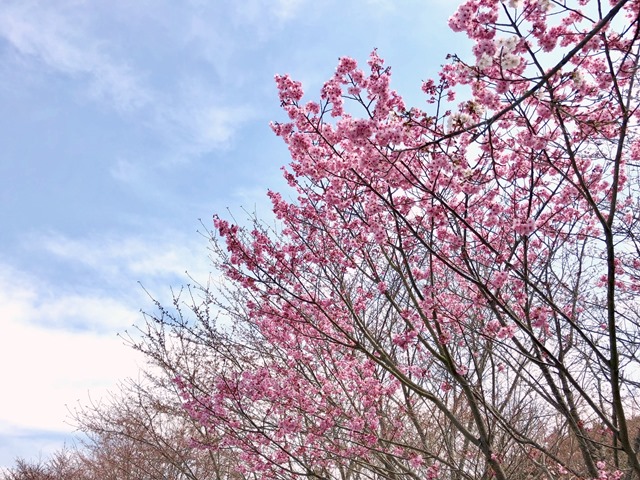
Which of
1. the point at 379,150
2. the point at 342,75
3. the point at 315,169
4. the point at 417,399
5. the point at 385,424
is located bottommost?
the point at 385,424

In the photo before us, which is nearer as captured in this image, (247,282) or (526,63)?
(526,63)

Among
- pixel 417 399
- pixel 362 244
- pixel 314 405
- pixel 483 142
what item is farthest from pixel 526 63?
pixel 417 399

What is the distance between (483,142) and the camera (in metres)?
3.98

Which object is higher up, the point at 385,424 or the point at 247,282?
the point at 247,282

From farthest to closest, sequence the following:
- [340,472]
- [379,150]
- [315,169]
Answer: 1. [340,472]
2. [315,169]
3. [379,150]

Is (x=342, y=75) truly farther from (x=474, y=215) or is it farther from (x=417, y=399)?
(x=417, y=399)

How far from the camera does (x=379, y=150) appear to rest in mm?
3789

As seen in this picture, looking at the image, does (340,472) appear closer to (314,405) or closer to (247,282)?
(314,405)

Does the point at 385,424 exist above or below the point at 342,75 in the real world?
below

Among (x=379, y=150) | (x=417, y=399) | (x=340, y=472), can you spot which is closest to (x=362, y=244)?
(x=379, y=150)

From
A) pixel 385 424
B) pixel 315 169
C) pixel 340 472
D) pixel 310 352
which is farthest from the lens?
pixel 340 472

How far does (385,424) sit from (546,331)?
89.6 inches

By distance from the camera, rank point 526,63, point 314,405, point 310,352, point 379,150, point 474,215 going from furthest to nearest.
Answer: point 310,352, point 314,405, point 474,215, point 526,63, point 379,150

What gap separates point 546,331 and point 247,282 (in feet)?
12.1
